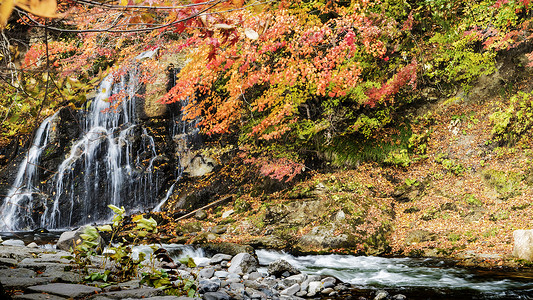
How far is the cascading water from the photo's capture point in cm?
1105

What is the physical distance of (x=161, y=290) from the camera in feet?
9.06

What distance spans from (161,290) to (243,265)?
2990mm

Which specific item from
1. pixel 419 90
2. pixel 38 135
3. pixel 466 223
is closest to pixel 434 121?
pixel 419 90

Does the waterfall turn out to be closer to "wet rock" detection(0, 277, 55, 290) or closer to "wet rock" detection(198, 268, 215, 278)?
"wet rock" detection(198, 268, 215, 278)

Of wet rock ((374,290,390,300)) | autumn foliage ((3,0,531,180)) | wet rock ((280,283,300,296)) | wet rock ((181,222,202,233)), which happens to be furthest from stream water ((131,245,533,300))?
autumn foliage ((3,0,531,180))

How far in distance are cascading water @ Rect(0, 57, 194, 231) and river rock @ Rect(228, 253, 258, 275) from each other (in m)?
6.23

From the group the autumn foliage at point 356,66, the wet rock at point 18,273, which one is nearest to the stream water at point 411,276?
the wet rock at point 18,273

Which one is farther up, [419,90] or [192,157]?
[419,90]

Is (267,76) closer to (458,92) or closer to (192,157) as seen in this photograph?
(192,157)

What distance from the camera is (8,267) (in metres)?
3.29

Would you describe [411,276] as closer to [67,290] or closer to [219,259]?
[219,259]

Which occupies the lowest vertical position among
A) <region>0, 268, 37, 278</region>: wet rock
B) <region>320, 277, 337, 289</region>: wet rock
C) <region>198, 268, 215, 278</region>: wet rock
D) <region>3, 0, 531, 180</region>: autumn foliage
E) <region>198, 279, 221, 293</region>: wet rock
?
<region>320, 277, 337, 289</region>: wet rock

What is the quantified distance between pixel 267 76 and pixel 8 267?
6285mm

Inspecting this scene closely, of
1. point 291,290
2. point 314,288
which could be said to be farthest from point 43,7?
point 314,288
